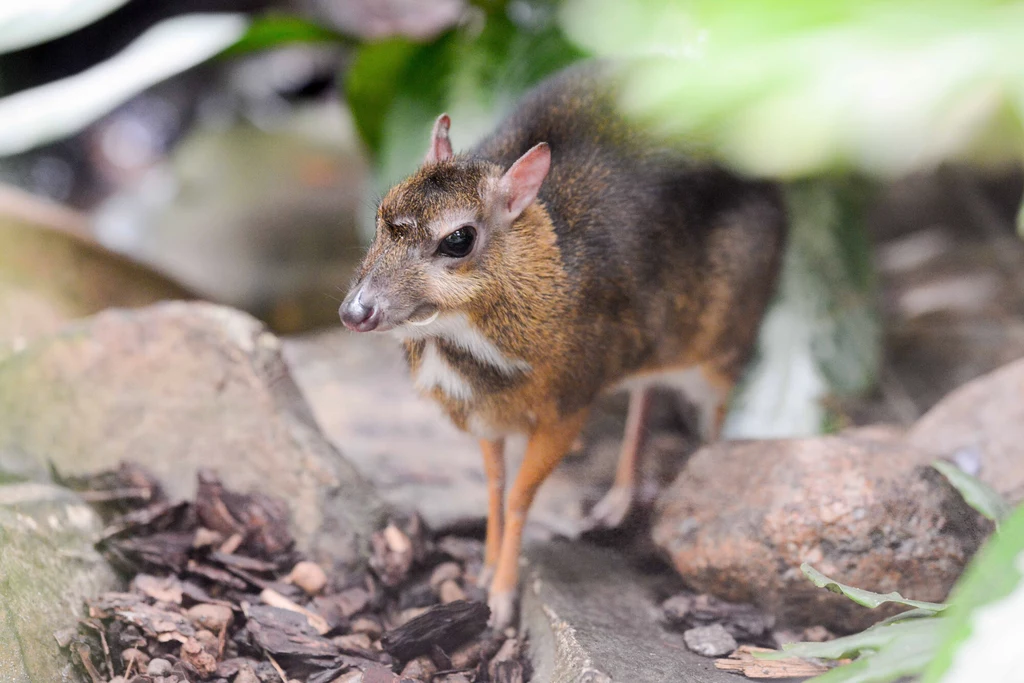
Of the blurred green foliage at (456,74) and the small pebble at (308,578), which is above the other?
the blurred green foliage at (456,74)

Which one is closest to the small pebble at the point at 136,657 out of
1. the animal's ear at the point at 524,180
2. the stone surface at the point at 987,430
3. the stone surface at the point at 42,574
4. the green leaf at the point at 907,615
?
the stone surface at the point at 42,574

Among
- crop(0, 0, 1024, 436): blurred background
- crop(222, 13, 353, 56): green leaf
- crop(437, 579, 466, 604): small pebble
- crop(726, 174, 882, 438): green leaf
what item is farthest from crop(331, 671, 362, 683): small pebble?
crop(222, 13, 353, 56): green leaf

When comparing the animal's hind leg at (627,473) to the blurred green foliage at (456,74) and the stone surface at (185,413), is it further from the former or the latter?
the blurred green foliage at (456,74)

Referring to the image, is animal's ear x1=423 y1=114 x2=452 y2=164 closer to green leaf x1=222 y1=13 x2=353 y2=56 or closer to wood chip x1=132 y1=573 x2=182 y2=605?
wood chip x1=132 y1=573 x2=182 y2=605

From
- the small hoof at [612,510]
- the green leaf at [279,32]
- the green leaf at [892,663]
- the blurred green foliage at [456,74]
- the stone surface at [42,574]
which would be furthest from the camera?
the green leaf at [279,32]

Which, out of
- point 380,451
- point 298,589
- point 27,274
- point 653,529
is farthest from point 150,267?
point 653,529
